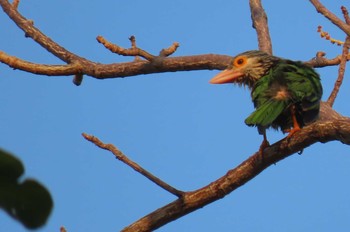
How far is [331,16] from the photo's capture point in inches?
142

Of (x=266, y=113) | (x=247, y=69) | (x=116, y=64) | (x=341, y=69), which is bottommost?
(x=266, y=113)

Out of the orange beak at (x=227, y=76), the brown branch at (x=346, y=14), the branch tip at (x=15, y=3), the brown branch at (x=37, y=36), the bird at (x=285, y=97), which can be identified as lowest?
the bird at (x=285, y=97)

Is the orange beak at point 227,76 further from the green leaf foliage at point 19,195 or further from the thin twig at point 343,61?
the green leaf foliage at point 19,195

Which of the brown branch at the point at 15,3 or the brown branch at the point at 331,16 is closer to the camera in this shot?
the brown branch at the point at 331,16

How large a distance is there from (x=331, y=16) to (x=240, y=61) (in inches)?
60.2

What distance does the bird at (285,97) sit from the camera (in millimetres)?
3735

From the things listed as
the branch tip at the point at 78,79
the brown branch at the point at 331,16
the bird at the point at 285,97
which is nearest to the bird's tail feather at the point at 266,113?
the bird at the point at 285,97

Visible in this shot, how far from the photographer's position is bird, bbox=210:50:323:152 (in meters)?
3.74

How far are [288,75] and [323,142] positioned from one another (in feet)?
3.72

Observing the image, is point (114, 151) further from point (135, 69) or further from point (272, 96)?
point (135, 69)

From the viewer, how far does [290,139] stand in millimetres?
3273

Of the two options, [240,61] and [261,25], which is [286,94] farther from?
[261,25]

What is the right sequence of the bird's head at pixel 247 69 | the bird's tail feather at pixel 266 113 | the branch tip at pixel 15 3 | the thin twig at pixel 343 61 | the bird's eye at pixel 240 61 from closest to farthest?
the bird's tail feather at pixel 266 113
the thin twig at pixel 343 61
the bird's head at pixel 247 69
the bird's eye at pixel 240 61
the branch tip at pixel 15 3

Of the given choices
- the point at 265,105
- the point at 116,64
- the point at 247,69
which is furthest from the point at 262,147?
the point at 116,64
